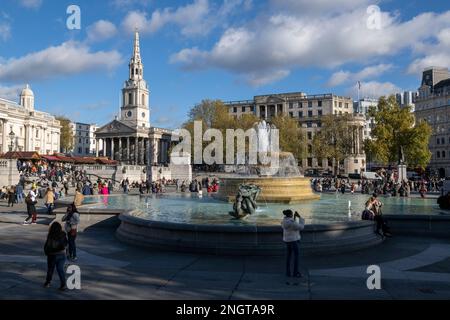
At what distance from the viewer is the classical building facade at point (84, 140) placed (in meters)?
154

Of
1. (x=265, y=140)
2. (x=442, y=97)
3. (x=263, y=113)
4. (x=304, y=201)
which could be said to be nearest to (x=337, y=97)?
(x=263, y=113)

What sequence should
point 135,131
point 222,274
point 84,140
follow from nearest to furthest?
point 222,274, point 135,131, point 84,140

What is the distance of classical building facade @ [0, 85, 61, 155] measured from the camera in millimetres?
84125

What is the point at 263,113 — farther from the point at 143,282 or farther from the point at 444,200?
the point at 143,282

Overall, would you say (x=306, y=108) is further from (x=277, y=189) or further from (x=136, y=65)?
(x=277, y=189)

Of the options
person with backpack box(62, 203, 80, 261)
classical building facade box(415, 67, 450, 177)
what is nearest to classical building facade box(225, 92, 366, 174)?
classical building facade box(415, 67, 450, 177)

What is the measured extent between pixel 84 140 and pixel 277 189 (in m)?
146

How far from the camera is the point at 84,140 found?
6196 inches

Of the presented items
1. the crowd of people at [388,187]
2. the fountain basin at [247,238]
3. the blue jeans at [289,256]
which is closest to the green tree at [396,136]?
the crowd of people at [388,187]

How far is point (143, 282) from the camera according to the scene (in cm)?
840

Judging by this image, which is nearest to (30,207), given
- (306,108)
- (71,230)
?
(71,230)

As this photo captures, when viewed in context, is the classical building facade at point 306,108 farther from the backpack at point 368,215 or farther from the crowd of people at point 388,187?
the backpack at point 368,215

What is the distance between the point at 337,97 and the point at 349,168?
21.5 metres
